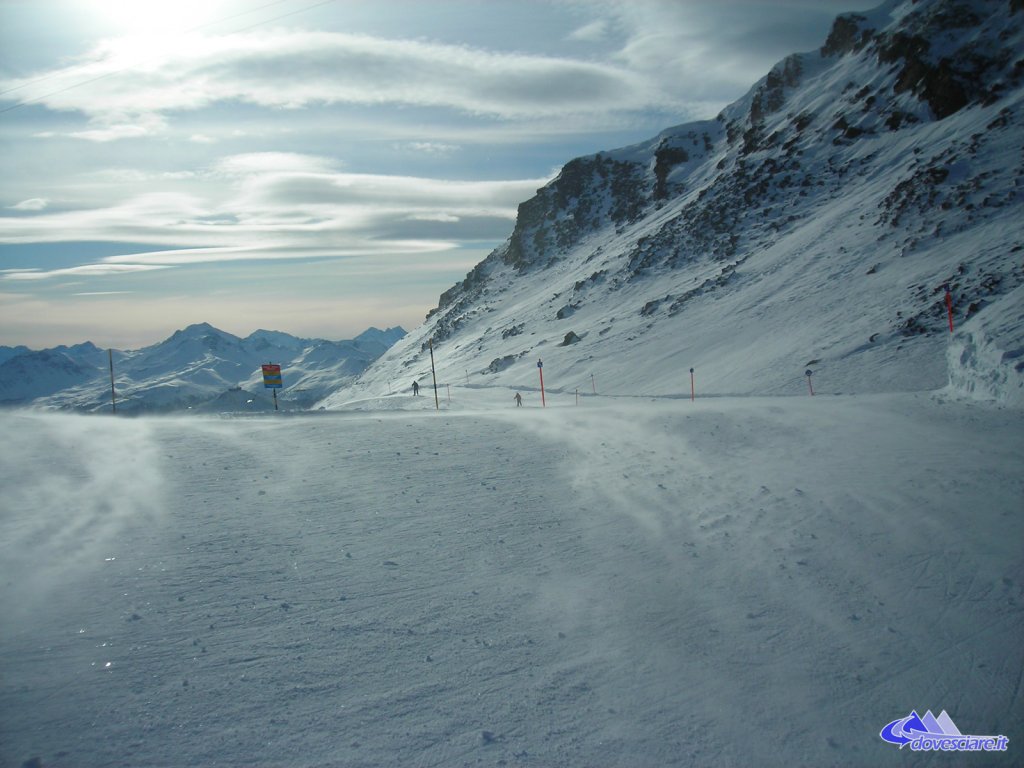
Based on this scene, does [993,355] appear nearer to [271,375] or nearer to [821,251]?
[271,375]

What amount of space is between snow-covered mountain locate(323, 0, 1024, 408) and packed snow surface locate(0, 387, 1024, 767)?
7.86 metres

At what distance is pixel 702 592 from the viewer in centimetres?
645

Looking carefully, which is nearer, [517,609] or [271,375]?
[517,609]

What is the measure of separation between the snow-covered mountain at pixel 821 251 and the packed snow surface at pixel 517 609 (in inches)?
310

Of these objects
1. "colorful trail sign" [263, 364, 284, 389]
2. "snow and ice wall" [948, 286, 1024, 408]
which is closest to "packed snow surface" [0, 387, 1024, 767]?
"snow and ice wall" [948, 286, 1024, 408]

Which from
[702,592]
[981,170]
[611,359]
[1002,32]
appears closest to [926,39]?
[1002,32]

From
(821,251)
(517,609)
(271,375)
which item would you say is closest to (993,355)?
(517,609)

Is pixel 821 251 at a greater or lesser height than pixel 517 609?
greater

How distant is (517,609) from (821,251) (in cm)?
5927

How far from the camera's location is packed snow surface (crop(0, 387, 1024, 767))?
180 inches

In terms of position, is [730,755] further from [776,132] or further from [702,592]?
[776,132]

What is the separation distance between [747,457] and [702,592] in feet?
17.3

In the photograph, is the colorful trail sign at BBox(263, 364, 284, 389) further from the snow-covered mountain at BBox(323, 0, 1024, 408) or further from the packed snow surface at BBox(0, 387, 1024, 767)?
the snow-covered mountain at BBox(323, 0, 1024, 408)

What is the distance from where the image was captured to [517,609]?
624cm
